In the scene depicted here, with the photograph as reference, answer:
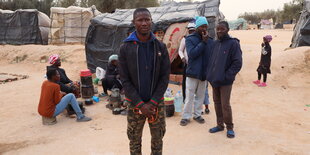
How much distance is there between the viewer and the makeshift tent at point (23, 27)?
14.6m

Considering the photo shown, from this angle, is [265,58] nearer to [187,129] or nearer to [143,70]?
[187,129]

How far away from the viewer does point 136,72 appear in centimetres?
213

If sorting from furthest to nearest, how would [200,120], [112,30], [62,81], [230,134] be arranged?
[112,30] → [62,81] → [200,120] → [230,134]

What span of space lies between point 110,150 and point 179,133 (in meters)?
1.19

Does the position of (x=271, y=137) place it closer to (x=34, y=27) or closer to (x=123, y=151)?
(x=123, y=151)

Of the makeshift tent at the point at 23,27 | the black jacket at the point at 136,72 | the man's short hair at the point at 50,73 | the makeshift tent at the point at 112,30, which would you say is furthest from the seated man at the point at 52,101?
the makeshift tent at the point at 23,27

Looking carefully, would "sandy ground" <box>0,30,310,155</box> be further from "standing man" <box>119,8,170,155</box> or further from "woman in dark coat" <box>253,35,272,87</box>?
"standing man" <box>119,8,170,155</box>

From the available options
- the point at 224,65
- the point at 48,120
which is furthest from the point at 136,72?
the point at 48,120

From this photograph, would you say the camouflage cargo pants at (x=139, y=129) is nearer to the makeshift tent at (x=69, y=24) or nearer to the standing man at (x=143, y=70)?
the standing man at (x=143, y=70)

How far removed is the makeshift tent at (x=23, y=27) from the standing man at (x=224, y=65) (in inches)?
579

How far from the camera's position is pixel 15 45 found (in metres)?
14.9

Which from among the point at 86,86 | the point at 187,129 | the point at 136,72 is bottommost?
the point at 187,129

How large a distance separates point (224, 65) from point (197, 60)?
61cm

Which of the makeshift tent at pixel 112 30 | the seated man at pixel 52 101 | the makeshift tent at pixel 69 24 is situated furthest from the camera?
the makeshift tent at pixel 69 24
